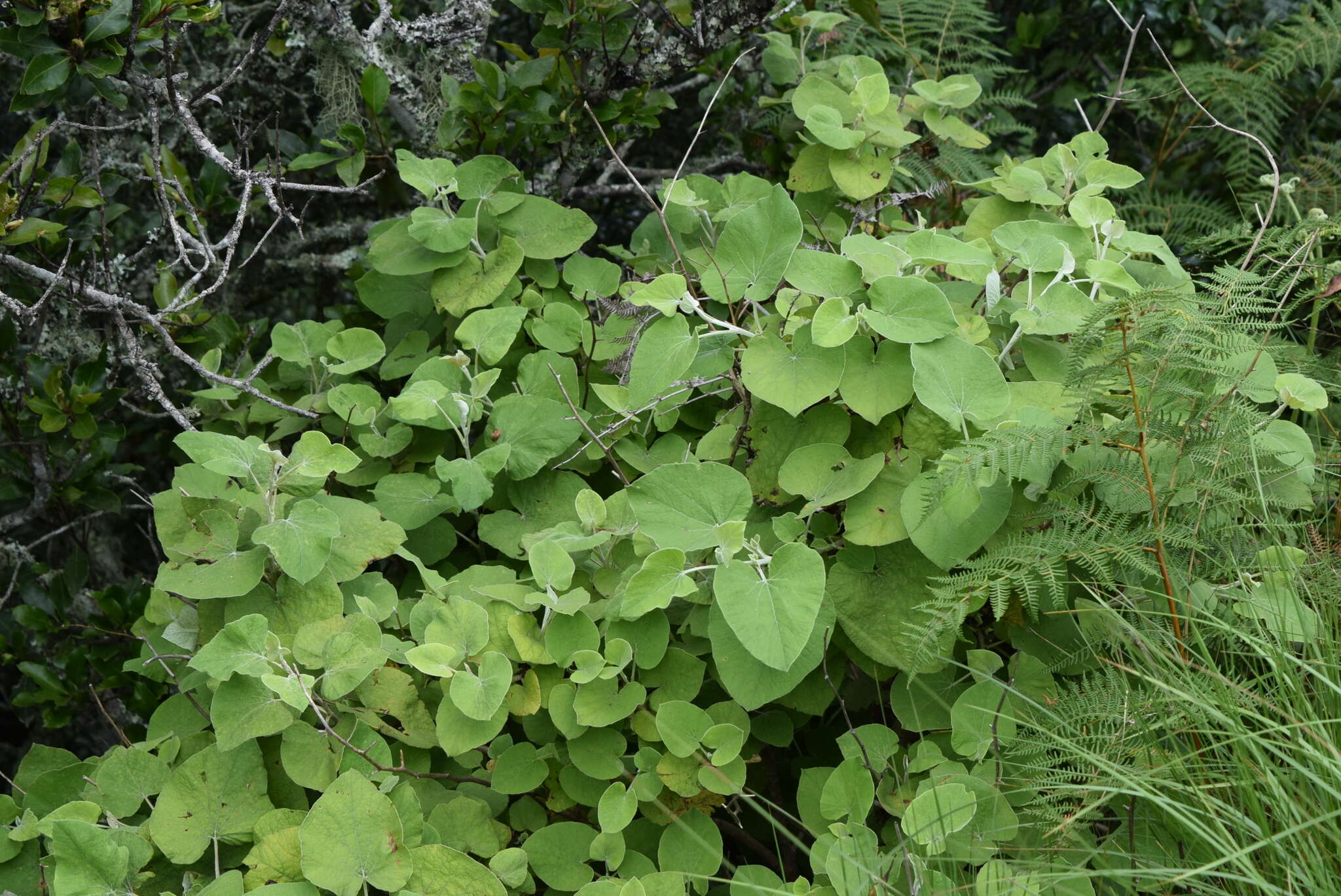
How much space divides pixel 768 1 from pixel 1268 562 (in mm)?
1503

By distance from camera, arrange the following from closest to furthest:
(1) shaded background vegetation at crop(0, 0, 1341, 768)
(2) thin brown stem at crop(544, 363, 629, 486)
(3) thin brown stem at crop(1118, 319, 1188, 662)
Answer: (3) thin brown stem at crop(1118, 319, 1188, 662) → (2) thin brown stem at crop(544, 363, 629, 486) → (1) shaded background vegetation at crop(0, 0, 1341, 768)

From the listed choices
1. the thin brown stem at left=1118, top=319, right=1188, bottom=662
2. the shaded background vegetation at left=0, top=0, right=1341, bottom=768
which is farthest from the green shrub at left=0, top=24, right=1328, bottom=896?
the shaded background vegetation at left=0, top=0, right=1341, bottom=768

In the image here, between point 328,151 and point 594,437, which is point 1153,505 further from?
point 328,151

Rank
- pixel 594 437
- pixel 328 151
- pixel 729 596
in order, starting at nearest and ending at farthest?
pixel 729 596
pixel 594 437
pixel 328 151

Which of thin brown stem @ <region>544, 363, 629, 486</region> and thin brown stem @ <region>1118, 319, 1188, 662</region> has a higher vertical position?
thin brown stem @ <region>1118, 319, 1188, 662</region>

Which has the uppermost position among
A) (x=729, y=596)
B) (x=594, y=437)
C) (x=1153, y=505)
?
(x=1153, y=505)

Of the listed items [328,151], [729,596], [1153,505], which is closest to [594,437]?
[729,596]

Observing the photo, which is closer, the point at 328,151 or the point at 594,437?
the point at 594,437

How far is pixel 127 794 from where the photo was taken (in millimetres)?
1360

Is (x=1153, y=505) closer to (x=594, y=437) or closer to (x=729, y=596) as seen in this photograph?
(x=729, y=596)

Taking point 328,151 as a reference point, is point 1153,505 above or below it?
above

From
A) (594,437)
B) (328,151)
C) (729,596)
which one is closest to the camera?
(729,596)

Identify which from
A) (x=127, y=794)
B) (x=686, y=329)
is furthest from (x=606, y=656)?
(x=127, y=794)

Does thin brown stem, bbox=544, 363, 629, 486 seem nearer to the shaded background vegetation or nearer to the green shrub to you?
the green shrub
